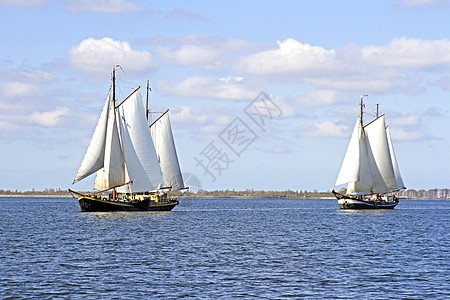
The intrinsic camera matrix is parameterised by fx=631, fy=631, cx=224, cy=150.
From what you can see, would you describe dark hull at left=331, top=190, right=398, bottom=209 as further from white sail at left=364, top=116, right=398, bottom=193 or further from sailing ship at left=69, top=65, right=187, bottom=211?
sailing ship at left=69, top=65, right=187, bottom=211

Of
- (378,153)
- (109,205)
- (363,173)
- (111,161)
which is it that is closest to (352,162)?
(363,173)

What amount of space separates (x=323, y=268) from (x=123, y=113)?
61.0m

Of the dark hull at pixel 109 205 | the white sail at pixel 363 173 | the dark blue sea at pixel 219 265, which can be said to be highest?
the white sail at pixel 363 173

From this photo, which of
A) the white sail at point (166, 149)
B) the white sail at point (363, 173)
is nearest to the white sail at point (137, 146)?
the white sail at point (166, 149)

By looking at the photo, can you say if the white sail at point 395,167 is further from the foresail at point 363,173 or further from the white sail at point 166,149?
the white sail at point 166,149

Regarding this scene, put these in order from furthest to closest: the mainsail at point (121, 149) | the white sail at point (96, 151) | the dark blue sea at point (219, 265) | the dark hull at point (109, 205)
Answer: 1. the dark hull at point (109, 205)
2. the mainsail at point (121, 149)
3. the white sail at point (96, 151)
4. the dark blue sea at point (219, 265)

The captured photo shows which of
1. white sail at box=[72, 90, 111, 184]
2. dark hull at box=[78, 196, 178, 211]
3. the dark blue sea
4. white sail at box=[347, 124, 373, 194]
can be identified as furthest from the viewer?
white sail at box=[347, 124, 373, 194]

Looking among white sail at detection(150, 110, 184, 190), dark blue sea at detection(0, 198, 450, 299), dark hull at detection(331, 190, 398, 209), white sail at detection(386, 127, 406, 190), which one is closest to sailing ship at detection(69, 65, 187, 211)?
white sail at detection(150, 110, 184, 190)

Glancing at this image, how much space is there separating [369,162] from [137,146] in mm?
47231

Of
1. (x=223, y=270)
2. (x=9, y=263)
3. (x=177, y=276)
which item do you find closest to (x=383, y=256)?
(x=223, y=270)

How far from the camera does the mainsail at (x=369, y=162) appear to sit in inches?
4663

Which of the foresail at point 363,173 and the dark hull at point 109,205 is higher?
the foresail at point 363,173

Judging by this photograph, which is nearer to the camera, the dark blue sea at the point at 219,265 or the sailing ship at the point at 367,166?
the dark blue sea at the point at 219,265

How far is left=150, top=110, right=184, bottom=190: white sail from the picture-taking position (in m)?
110
